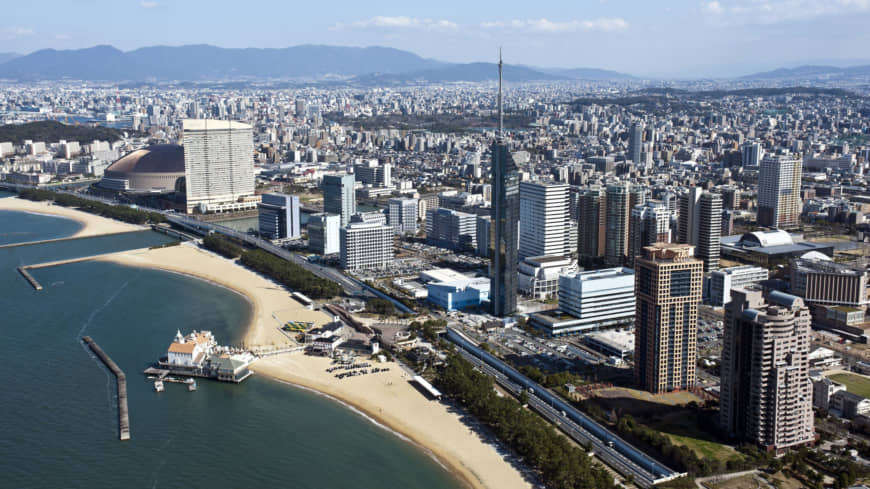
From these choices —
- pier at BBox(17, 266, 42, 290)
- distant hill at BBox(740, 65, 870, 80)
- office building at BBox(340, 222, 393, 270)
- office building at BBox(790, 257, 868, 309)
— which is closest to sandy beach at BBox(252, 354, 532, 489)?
office building at BBox(340, 222, 393, 270)

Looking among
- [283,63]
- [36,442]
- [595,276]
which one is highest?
[283,63]

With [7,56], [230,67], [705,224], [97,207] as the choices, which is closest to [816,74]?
[230,67]

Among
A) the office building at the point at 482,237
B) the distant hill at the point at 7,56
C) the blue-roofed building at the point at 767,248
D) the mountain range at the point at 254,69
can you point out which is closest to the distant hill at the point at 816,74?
the mountain range at the point at 254,69

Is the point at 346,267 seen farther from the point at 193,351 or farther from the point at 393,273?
the point at 193,351

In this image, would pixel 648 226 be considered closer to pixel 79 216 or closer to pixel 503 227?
pixel 503 227

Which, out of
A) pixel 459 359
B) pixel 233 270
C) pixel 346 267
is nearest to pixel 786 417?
pixel 459 359
